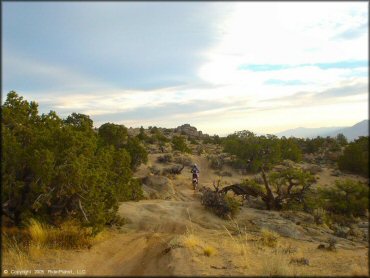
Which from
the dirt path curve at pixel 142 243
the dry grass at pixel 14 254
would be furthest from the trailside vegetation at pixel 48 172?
the dirt path curve at pixel 142 243

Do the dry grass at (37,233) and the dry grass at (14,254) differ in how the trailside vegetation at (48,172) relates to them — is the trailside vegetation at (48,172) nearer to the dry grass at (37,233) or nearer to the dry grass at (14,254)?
the dry grass at (37,233)

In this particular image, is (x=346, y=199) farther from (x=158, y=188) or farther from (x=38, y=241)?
(x=38, y=241)

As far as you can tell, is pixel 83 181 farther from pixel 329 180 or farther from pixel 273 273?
pixel 329 180

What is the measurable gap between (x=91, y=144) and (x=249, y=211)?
735cm

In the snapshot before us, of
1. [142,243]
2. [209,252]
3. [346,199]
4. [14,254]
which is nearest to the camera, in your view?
[14,254]

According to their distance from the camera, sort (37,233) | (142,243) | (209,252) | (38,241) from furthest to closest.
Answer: (142,243) < (37,233) < (38,241) < (209,252)

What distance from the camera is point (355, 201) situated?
17000 mm

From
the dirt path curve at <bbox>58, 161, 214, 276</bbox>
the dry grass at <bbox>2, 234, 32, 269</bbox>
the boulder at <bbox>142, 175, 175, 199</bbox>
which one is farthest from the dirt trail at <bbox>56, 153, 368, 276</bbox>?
the boulder at <bbox>142, 175, 175, 199</bbox>

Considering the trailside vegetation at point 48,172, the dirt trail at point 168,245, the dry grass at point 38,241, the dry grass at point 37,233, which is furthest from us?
the trailside vegetation at point 48,172

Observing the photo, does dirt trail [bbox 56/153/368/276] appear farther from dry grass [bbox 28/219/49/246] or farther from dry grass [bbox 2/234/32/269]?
dry grass [bbox 28/219/49/246]

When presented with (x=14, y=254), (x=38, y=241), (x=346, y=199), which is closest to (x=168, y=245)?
(x=38, y=241)

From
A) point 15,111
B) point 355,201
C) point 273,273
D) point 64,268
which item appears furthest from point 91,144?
point 355,201

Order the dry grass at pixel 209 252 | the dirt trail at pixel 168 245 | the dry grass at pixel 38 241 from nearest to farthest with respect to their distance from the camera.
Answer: the dirt trail at pixel 168 245, the dry grass at pixel 38 241, the dry grass at pixel 209 252

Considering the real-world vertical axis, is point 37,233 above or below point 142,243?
above
